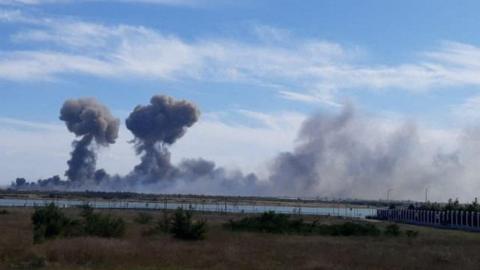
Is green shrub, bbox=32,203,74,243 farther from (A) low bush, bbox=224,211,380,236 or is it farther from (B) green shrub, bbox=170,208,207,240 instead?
(A) low bush, bbox=224,211,380,236

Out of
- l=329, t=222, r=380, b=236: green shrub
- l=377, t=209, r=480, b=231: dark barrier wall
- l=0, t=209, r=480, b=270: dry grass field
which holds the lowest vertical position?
l=0, t=209, r=480, b=270: dry grass field

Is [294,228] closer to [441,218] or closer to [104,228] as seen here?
[104,228]

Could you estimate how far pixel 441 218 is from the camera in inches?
3319

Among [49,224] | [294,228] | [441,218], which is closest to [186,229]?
[49,224]

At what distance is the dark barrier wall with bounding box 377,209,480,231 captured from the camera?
74.7m

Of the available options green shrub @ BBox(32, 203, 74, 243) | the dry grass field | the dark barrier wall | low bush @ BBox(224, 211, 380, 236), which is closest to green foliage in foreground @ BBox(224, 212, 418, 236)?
low bush @ BBox(224, 211, 380, 236)

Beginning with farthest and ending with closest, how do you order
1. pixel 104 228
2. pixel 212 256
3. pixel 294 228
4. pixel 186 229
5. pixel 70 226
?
pixel 294 228
pixel 70 226
pixel 186 229
pixel 104 228
pixel 212 256

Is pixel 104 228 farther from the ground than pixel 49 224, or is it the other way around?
pixel 49 224

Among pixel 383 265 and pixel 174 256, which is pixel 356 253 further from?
pixel 174 256

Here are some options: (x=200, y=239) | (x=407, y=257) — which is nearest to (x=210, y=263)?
(x=407, y=257)

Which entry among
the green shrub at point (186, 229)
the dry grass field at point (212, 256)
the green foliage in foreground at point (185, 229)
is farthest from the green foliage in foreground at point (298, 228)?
the dry grass field at point (212, 256)

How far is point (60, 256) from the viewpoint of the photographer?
90.9ft

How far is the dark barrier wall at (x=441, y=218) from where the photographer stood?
7474cm

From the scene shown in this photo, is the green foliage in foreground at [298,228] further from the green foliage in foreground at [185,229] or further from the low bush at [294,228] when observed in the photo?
the green foliage in foreground at [185,229]
